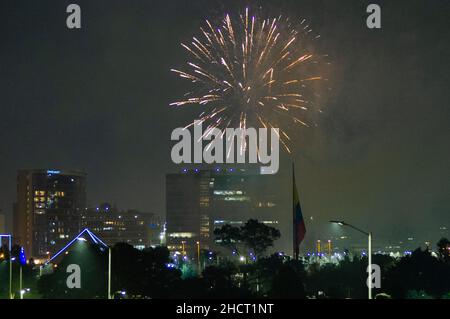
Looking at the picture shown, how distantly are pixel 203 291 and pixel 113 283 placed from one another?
1174cm

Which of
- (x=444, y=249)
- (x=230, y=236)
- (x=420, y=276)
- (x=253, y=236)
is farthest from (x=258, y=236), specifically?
(x=420, y=276)

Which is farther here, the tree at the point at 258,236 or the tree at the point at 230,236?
the tree at the point at 230,236

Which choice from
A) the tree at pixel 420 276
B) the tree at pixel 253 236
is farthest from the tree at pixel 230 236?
the tree at pixel 420 276

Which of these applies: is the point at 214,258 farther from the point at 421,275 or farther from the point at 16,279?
the point at 421,275

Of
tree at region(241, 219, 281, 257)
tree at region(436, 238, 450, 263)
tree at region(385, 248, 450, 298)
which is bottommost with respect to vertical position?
tree at region(385, 248, 450, 298)

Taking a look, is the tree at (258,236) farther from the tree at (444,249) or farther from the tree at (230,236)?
the tree at (444,249)

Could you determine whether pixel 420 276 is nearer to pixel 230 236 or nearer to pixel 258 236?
pixel 258 236

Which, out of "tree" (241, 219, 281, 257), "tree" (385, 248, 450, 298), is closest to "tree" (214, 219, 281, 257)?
"tree" (241, 219, 281, 257)

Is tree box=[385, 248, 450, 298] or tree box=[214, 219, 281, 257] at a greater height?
tree box=[214, 219, 281, 257]

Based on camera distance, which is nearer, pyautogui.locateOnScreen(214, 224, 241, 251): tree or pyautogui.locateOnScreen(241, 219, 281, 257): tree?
pyautogui.locateOnScreen(241, 219, 281, 257): tree

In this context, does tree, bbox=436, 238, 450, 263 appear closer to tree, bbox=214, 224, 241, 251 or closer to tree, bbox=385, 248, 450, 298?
tree, bbox=385, 248, 450, 298

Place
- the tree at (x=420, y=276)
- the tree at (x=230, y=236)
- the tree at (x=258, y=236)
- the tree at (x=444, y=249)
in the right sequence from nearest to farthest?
the tree at (x=420, y=276) → the tree at (x=444, y=249) → the tree at (x=258, y=236) → the tree at (x=230, y=236)
